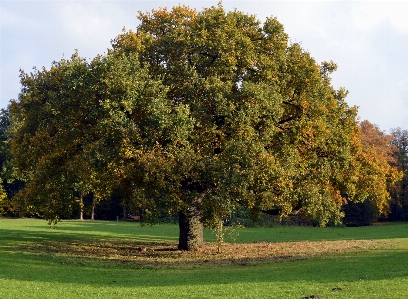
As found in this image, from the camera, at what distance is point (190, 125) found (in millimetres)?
24062

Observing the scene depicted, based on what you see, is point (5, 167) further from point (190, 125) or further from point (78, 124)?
point (190, 125)

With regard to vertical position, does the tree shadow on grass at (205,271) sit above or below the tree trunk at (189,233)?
below

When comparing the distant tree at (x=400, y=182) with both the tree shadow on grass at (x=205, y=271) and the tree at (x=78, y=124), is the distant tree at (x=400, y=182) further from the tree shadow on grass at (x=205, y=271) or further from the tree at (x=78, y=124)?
the tree at (x=78, y=124)

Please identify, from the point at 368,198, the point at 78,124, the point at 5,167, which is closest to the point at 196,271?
the point at 78,124

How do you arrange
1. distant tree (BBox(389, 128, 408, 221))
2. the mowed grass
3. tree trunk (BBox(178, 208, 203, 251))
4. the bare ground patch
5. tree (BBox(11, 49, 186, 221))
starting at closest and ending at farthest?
the mowed grass < tree (BBox(11, 49, 186, 221)) < the bare ground patch < tree trunk (BBox(178, 208, 203, 251)) < distant tree (BBox(389, 128, 408, 221))

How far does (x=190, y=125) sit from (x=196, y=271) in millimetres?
6847

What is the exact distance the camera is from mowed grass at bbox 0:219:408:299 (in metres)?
15.3

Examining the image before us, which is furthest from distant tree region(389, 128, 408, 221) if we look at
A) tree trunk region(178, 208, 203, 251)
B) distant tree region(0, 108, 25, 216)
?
distant tree region(0, 108, 25, 216)

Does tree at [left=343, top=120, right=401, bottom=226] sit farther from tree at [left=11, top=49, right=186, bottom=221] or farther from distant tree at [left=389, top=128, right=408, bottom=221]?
tree at [left=11, top=49, right=186, bottom=221]

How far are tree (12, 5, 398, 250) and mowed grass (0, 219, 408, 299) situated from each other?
98.9 inches

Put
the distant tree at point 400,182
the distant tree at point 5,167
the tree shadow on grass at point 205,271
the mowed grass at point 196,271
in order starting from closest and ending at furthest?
the mowed grass at point 196,271, the tree shadow on grass at point 205,271, the distant tree at point 5,167, the distant tree at point 400,182

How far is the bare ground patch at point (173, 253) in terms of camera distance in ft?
84.2

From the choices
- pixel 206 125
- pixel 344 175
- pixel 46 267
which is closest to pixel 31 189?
pixel 46 267

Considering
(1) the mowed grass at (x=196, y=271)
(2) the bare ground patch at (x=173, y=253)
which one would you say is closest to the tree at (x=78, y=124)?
(2) the bare ground patch at (x=173, y=253)
